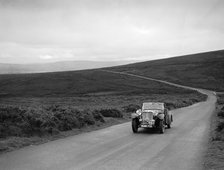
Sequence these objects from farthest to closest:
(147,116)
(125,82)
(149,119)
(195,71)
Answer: (195,71), (125,82), (147,116), (149,119)

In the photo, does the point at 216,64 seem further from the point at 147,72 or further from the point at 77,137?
the point at 77,137

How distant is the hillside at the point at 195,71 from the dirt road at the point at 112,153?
89.0m

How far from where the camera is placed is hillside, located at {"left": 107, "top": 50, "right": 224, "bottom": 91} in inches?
4537

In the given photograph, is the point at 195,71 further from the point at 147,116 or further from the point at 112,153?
the point at 112,153

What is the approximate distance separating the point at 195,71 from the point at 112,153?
12423cm

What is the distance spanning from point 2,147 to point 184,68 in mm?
131074

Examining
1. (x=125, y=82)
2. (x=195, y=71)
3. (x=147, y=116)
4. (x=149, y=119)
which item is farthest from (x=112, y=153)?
(x=195, y=71)

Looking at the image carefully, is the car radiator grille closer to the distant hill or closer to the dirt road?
the dirt road

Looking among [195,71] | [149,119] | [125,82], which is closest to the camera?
[149,119]

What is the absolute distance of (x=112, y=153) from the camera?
1418 cm

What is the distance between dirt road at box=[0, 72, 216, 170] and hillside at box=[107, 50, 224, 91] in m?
89.0

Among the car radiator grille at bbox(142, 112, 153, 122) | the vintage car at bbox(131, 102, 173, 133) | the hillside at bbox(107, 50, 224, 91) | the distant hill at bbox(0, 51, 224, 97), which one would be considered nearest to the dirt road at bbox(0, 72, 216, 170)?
the vintage car at bbox(131, 102, 173, 133)

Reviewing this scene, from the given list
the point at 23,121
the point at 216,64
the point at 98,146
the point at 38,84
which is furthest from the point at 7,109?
the point at 216,64

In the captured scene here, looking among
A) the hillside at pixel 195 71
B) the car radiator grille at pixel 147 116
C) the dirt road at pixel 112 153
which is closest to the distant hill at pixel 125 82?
the hillside at pixel 195 71
